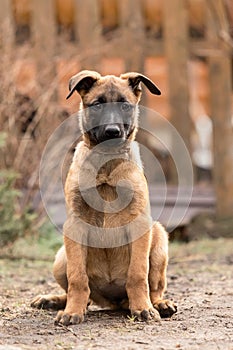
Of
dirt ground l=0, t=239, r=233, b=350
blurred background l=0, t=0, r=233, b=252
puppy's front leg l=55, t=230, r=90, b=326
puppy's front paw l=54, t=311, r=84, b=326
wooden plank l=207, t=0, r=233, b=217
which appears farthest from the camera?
wooden plank l=207, t=0, r=233, b=217

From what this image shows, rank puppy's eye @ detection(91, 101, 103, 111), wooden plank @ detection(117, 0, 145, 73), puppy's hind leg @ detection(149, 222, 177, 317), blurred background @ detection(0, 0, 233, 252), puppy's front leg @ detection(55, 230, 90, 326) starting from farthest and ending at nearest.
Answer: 1. wooden plank @ detection(117, 0, 145, 73)
2. blurred background @ detection(0, 0, 233, 252)
3. puppy's hind leg @ detection(149, 222, 177, 317)
4. puppy's eye @ detection(91, 101, 103, 111)
5. puppy's front leg @ detection(55, 230, 90, 326)

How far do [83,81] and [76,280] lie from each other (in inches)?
54.4

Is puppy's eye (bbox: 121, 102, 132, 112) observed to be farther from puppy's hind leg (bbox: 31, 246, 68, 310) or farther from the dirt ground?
the dirt ground

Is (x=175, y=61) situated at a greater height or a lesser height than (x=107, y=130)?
greater

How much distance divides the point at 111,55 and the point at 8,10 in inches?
57.4

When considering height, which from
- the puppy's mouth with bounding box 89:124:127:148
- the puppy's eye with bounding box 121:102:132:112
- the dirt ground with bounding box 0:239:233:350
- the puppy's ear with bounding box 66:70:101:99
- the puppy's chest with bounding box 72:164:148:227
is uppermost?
the puppy's ear with bounding box 66:70:101:99

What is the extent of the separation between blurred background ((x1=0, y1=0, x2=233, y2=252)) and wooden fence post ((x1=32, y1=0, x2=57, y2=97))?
13mm

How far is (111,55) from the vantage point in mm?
11617

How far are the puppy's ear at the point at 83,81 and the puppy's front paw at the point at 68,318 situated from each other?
150 centimetres

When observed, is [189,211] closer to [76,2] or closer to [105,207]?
[76,2]

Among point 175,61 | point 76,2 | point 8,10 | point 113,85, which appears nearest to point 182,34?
point 175,61

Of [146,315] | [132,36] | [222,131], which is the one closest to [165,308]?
[146,315]

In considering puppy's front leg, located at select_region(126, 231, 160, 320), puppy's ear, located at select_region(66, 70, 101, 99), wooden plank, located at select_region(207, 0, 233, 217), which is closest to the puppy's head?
puppy's ear, located at select_region(66, 70, 101, 99)

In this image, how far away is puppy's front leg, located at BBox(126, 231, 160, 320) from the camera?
5723mm
